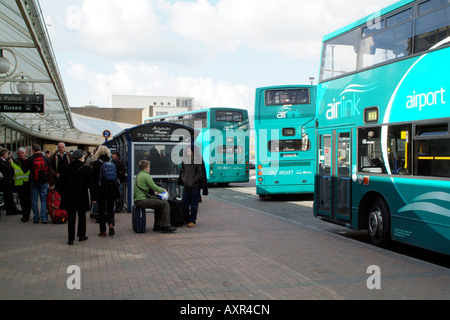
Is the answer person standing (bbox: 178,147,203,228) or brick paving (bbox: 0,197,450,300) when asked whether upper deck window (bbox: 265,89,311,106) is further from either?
brick paving (bbox: 0,197,450,300)

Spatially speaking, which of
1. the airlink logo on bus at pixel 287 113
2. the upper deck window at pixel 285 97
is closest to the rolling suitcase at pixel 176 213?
the airlink logo on bus at pixel 287 113

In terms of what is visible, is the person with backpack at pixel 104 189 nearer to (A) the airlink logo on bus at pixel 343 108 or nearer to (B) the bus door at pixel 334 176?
(B) the bus door at pixel 334 176

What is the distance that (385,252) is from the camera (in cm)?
825

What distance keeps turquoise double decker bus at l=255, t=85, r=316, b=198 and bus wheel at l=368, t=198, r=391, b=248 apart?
8.21m

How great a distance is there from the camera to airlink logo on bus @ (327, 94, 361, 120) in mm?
9447

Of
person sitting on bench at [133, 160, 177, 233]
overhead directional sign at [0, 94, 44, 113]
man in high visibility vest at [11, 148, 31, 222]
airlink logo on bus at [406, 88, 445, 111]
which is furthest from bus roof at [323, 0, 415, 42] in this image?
man in high visibility vest at [11, 148, 31, 222]

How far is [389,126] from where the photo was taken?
330 inches

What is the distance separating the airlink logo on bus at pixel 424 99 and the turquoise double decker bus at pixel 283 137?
9.41 metres

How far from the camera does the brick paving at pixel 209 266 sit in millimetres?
5699

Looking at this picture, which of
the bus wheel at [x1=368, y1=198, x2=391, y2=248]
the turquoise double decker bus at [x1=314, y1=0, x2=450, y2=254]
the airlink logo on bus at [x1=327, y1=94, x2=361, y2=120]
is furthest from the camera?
the airlink logo on bus at [x1=327, y1=94, x2=361, y2=120]

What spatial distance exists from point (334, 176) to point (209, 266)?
440 cm
